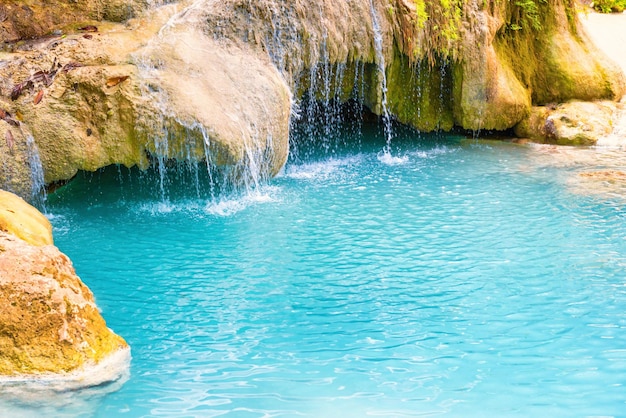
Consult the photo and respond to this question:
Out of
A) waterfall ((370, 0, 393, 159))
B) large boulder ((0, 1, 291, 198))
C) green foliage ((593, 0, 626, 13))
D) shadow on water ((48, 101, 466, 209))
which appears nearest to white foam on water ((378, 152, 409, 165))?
waterfall ((370, 0, 393, 159))

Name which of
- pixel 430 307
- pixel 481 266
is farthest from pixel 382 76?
pixel 430 307

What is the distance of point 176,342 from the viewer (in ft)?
16.9

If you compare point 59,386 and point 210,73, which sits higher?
point 210,73

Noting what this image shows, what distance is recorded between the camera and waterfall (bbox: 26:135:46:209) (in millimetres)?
7555

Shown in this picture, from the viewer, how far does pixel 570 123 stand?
11672 millimetres

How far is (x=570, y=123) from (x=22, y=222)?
357 inches

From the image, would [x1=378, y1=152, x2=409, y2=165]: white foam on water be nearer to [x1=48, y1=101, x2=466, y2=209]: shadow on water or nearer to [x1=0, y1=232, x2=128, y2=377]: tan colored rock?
[x1=48, y1=101, x2=466, y2=209]: shadow on water

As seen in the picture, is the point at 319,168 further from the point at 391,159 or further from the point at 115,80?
the point at 115,80

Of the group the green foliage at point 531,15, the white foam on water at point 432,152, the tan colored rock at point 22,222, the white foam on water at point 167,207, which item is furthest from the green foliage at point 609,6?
the tan colored rock at point 22,222

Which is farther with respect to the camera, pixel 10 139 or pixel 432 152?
pixel 432 152

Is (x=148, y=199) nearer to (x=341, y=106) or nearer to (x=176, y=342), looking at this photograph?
(x=176, y=342)

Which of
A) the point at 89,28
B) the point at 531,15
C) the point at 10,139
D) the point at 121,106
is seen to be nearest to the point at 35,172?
the point at 10,139

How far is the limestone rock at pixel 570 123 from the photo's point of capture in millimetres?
11422

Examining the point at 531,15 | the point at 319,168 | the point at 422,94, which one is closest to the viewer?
the point at 319,168
